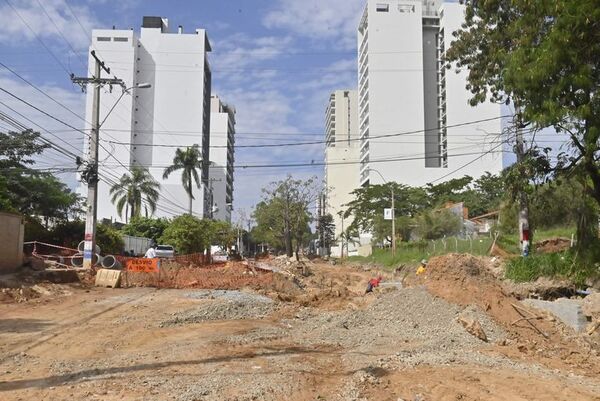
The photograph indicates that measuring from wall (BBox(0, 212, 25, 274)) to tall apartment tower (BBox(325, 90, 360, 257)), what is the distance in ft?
297

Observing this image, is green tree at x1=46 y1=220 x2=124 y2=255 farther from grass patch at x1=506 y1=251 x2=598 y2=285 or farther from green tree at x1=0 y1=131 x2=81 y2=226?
grass patch at x1=506 y1=251 x2=598 y2=285

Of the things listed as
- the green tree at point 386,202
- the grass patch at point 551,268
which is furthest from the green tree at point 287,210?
the grass patch at point 551,268

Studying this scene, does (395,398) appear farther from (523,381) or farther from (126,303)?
(126,303)

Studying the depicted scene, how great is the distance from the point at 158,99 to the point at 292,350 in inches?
4736

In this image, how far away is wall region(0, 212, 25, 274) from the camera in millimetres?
24062

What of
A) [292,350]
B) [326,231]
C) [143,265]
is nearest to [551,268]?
[292,350]

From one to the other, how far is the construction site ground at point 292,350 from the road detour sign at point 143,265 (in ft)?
29.0

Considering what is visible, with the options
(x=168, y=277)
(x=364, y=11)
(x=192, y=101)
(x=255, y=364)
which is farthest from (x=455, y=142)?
(x=255, y=364)

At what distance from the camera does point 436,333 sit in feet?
44.7

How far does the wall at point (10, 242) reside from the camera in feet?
78.9

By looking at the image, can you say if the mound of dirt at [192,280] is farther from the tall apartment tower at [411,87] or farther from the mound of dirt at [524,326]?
the tall apartment tower at [411,87]

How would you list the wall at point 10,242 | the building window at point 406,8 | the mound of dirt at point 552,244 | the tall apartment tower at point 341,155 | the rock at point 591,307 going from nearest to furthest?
the rock at point 591,307 < the wall at point 10,242 < the mound of dirt at point 552,244 < the building window at point 406,8 < the tall apartment tower at point 341,155

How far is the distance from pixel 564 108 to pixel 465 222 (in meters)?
52.3


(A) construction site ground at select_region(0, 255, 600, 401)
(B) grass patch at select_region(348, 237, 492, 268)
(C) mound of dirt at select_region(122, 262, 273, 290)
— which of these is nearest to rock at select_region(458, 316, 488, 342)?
(A) construction site ground at select_region(0, 255, 600, 401)
